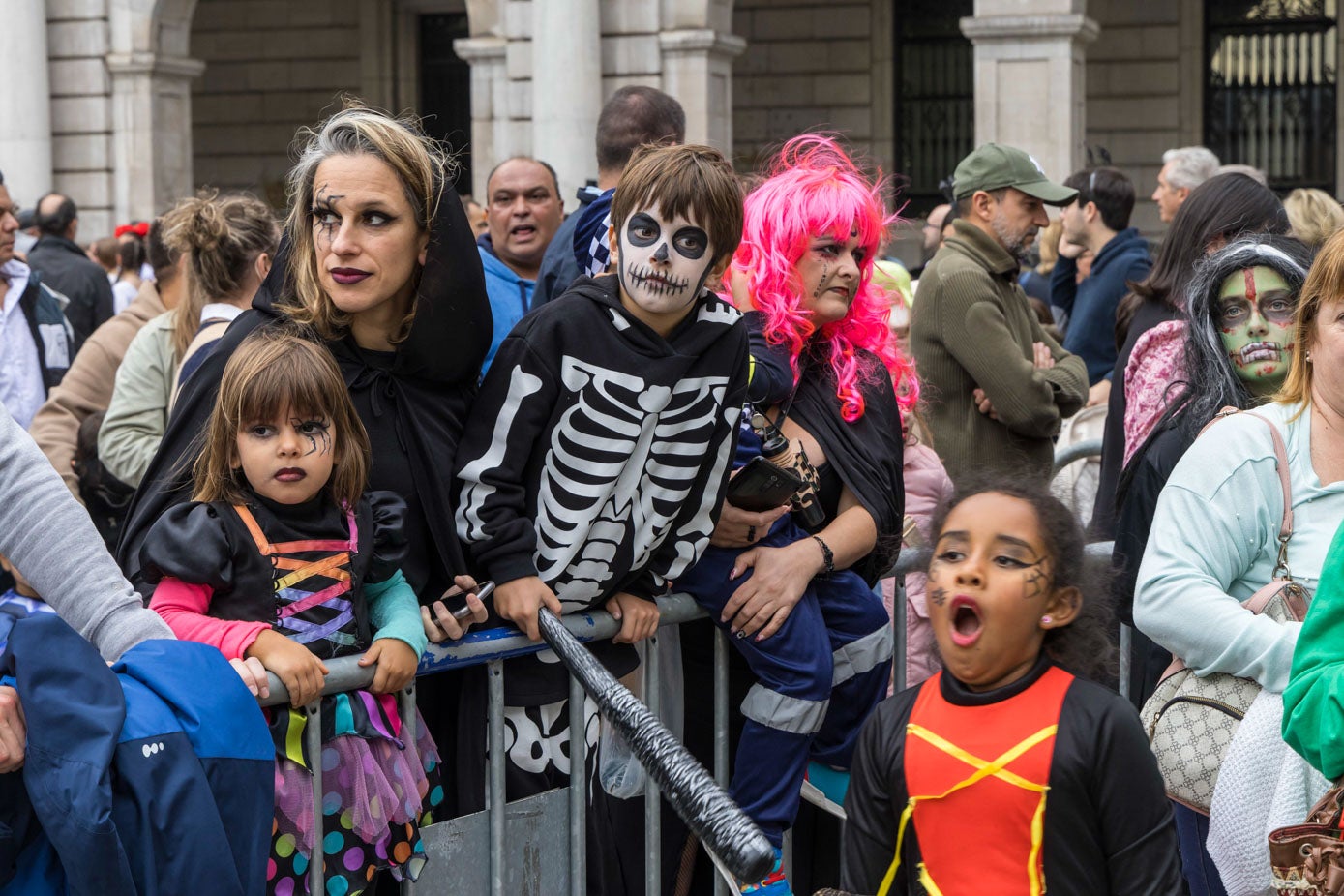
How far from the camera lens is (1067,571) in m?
2.75

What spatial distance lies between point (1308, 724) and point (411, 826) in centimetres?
147

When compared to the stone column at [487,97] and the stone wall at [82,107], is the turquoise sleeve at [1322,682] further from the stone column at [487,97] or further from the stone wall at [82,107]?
the stone wall at [82,107]

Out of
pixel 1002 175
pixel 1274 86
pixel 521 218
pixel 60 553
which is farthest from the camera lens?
pixel 1274 86

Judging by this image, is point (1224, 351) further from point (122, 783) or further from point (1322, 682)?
point (122, 783)

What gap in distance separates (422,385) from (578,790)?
2.72ft

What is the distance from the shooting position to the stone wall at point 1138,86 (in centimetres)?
2127

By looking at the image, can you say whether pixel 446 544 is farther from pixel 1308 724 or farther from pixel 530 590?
pixel 1308 724

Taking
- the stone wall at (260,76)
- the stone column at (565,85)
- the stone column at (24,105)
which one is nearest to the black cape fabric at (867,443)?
the stone column at (565,85)

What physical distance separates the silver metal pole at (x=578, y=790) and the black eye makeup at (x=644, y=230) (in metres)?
0.84

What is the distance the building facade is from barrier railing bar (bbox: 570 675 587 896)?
10.8 metres

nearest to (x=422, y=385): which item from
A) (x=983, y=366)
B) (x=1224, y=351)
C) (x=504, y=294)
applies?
(x=1224, y=351)

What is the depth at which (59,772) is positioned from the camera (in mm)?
2320

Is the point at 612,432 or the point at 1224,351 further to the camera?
the point at 1224,351

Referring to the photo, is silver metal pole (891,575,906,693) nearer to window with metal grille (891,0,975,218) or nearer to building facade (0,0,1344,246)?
building facade (0,0,1344,246)
